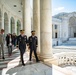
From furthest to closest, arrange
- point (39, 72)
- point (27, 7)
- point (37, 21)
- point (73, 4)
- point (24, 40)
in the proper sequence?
point (73, 4), point (27, 7), point (37, 21), point (24, 40), point (39, 72)

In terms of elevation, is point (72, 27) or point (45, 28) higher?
point (72, 27)

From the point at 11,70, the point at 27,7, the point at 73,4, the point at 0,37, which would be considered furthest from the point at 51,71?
the point at 73,4

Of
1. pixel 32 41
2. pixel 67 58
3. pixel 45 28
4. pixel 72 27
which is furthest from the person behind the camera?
pixel 72 27

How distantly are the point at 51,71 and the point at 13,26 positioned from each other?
22.4m

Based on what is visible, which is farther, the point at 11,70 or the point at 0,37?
the point at 0,37

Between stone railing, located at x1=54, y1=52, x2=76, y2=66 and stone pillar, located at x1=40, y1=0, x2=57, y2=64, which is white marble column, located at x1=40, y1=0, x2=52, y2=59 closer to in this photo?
stone pillar, located at x1=40, y1=0, x2=57, y2=64

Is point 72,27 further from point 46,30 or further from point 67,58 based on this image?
point 46,30

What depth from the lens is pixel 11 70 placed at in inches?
300

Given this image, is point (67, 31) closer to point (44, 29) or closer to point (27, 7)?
point (27, 7)

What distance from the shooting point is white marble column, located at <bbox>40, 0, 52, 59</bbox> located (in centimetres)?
929

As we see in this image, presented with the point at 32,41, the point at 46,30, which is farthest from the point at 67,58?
the point at 32,41

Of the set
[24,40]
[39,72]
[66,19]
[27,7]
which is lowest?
[39,72]

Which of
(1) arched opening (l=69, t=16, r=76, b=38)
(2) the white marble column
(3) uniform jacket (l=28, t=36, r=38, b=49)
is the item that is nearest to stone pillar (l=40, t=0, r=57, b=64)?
(2) the white marble column

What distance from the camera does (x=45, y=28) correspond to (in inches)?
368
